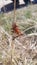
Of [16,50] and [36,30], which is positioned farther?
[36,30]

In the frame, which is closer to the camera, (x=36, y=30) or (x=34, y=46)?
(x=34, y=46)

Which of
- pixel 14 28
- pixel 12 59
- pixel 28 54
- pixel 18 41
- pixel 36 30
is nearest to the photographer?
pixel 14 28

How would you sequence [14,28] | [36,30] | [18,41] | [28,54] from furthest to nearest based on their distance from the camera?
[36,30]
[18,41]
[28,54]
[14,28]

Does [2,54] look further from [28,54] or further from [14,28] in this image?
[14,28]

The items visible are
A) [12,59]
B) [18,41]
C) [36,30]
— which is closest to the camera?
[12,59]

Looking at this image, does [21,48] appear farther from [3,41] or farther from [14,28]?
[14,28]

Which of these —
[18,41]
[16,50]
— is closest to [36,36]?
[18,41]

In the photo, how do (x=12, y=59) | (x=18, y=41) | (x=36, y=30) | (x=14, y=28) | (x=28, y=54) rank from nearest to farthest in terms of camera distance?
(x=14, y=28), (x=12, y=59), (x=28, y=54), (x=18, y=41), (x=36, y=30)

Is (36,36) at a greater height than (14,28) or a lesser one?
lesser

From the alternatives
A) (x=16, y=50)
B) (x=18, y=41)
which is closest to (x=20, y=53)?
(x=16, y=50)
